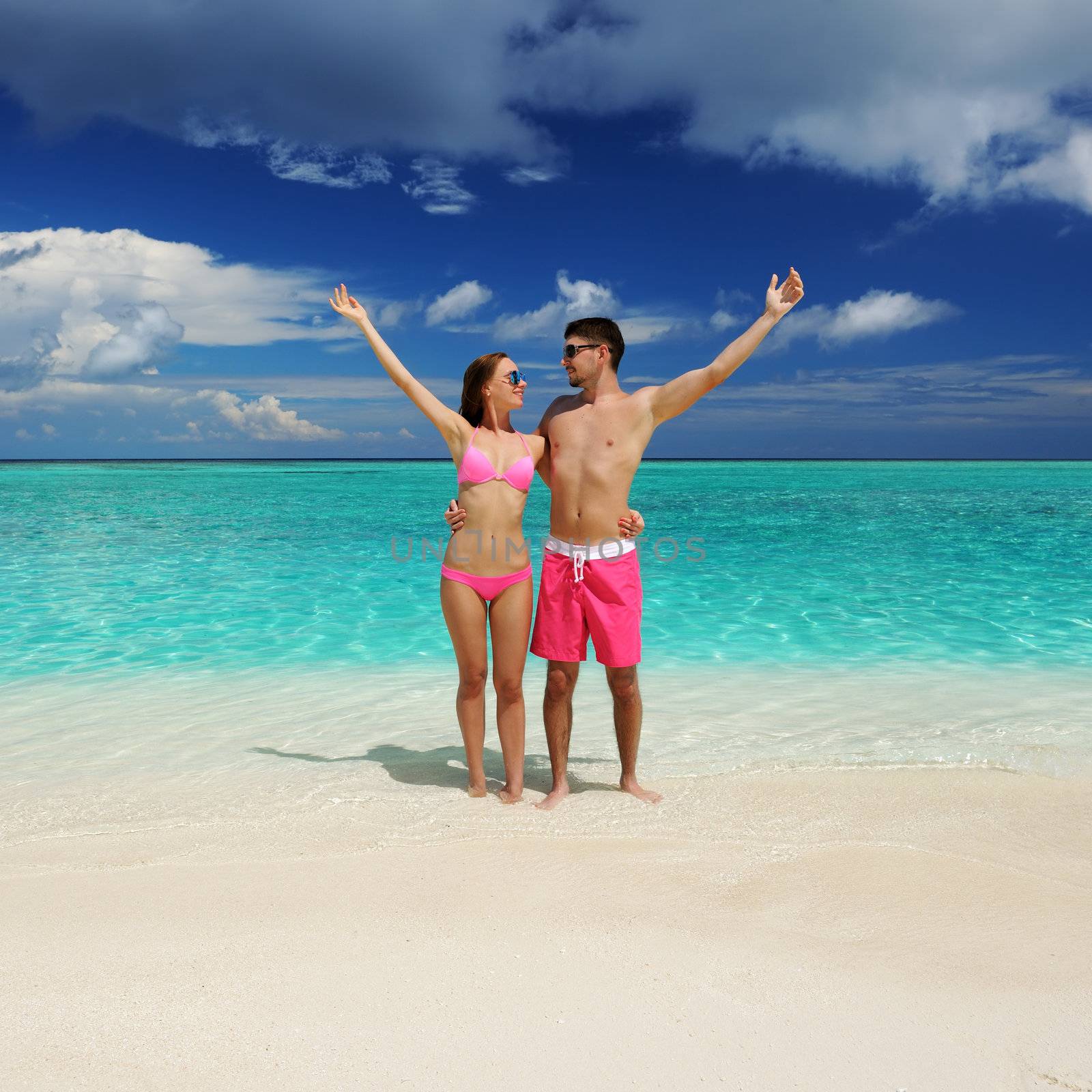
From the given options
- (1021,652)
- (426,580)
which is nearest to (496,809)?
(1021,652)

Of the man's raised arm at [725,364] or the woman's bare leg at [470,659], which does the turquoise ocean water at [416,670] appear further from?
the man's raised arm at [725,364]

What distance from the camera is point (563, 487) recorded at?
3.97 metres

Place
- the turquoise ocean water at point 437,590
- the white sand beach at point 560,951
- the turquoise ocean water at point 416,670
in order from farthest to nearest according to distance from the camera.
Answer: the turquoise ocean water at point 437,590
the turquoise ocean water at point 416,670
the white sand beach at point 560,951

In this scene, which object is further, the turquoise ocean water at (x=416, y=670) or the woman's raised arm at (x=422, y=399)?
the turquoise ocean water at (x=416, y=670)

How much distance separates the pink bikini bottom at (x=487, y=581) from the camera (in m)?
3.91

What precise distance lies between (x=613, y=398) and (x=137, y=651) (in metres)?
5.92

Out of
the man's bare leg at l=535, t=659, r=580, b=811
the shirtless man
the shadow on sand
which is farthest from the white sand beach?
the shirtless man

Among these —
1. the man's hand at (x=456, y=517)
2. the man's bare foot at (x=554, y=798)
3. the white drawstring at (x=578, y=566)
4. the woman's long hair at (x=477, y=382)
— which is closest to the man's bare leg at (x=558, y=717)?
the man's bare foot at (x=554, y=798)

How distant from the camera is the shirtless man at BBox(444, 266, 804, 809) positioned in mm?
3869

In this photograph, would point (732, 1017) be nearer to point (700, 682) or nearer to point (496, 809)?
point (496, 809)

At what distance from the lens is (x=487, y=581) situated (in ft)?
12.8

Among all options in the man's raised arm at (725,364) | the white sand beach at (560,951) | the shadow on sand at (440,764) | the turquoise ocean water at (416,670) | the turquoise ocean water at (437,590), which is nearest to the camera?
the white sand beach at (560,951)

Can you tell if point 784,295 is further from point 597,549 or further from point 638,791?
point 638,791

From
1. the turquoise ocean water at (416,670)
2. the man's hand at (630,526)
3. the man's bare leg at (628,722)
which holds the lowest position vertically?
the turquoise ocean water at (416,670)
